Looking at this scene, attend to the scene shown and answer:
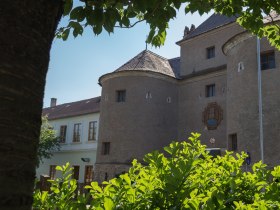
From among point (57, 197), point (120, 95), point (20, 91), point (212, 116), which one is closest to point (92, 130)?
point (120, 95)

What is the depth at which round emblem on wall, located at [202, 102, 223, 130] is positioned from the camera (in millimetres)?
23562

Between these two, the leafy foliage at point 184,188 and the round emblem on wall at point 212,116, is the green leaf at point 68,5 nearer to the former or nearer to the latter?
the leafy foliage at point 184,188

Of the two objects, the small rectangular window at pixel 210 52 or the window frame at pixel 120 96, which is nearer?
the window frame at pixel 120 96

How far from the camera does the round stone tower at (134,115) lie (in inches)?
971

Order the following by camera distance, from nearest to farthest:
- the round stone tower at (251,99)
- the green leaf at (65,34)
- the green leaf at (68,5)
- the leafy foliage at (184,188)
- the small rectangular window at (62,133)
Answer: the leafy foliage at (184,188) < the green leaf at (68,5) < the green leaf at (65,34) < the round stone tower at (251,99) < the small rectangular window at (62,133)

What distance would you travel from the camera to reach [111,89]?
86.4ft

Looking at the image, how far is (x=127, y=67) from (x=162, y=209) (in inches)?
975

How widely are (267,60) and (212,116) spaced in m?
6.11

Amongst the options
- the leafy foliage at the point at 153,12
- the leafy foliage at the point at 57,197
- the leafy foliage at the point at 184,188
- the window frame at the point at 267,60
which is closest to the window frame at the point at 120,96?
the window frame at the point at 267,60

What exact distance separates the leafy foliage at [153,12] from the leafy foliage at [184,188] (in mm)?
1130

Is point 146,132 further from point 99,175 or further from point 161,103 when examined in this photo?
point 99,175

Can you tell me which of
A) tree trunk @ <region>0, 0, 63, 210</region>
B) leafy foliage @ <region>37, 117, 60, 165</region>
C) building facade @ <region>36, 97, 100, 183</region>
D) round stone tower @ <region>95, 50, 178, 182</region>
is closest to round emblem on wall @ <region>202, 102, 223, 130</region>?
round stone tower @ <region>95, 50, 178, 182</region>

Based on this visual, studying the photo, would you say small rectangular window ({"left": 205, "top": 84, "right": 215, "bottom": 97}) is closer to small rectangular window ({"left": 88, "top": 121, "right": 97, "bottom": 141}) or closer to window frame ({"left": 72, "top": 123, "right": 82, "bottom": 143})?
small rectangular window ({"left": 88, "top": 121, "right": 97, "bottom": 141})

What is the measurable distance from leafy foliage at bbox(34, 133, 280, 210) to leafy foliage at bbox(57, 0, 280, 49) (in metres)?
1.13
